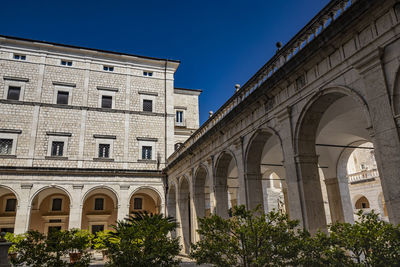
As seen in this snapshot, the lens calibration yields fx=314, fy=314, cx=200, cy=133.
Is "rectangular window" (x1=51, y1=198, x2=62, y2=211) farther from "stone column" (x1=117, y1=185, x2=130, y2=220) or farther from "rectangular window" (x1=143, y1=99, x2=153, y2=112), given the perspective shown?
"rectangular window" (x1=143, y1=99, x2=153, y2=112)

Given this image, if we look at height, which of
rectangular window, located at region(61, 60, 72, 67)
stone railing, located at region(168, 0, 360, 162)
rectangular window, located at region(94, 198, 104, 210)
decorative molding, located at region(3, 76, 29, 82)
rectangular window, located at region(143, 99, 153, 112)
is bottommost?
rectangular window, located at region(94, 198, 104, 210)

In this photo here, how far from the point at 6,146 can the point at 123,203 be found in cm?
943

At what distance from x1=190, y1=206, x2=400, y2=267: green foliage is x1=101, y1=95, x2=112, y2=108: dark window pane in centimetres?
2111

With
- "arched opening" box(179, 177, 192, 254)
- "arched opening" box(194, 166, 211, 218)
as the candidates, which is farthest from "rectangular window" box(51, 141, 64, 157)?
"arched opening" box(194, 166, 211, 218)

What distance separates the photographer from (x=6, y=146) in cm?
2292

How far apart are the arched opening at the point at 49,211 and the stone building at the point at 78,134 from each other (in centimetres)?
7

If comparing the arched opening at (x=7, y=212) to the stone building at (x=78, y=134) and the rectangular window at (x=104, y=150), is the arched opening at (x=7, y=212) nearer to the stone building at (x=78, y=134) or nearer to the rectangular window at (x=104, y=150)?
the stone building at (x=78, y=134)

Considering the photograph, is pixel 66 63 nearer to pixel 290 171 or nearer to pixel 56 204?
pixel 56 204

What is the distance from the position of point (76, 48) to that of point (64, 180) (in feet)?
36.3

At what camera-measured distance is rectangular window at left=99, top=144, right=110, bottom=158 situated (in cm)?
2500

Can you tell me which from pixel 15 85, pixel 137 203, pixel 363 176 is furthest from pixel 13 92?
pixel 363 176

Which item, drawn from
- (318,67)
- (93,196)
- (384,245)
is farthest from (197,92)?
(384,245)

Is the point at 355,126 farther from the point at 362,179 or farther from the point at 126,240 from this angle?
the point at 362,179

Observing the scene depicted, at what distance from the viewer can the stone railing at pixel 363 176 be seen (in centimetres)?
2641
